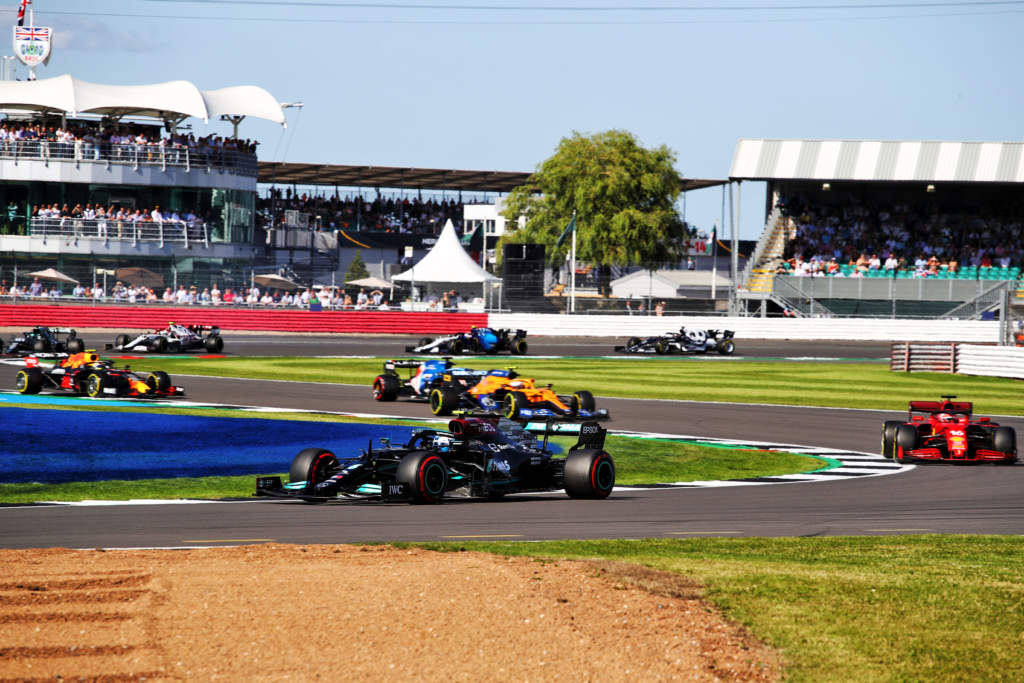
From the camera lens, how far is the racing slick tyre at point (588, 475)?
14.1m

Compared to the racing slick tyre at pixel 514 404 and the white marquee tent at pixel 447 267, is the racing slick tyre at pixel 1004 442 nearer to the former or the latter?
the racing slick tyre at pixel 514 404

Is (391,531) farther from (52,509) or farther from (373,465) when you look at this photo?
(52,509)

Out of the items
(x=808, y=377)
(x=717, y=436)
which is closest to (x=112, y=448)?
(x=717, y=436)

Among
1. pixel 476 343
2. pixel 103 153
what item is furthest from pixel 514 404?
pixel 103 153

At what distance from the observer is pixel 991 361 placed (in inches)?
1485

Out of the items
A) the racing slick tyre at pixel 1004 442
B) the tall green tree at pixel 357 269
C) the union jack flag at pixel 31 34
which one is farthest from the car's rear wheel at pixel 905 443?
the union jack flag at pixel 31 34

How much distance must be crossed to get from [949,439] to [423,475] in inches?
363

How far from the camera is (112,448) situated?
1797 centimetres

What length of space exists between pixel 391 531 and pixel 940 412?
11004 mm

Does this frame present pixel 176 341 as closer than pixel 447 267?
Yes

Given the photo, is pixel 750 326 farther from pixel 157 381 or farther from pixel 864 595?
pixel 864 595

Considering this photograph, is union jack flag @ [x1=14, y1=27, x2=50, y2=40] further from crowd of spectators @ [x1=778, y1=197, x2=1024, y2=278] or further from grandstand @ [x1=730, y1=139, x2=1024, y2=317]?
crowd of spectators @ [x1=778, y1=197, x2=1024, y2=278]

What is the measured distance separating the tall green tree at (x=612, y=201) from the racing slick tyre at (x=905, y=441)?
54.7 meters

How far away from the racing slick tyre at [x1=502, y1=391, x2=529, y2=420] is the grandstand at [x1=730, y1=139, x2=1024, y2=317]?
1470 inches
